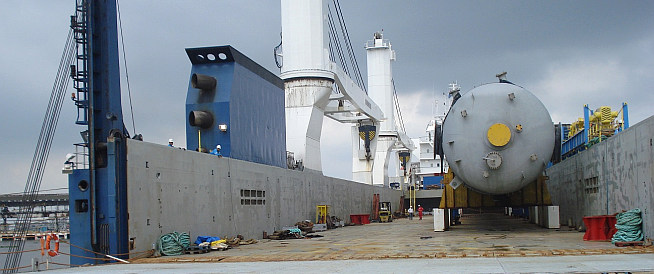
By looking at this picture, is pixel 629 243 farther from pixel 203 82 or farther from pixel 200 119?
pixel 203 82

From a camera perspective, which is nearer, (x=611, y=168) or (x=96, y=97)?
(x=96, y=97)

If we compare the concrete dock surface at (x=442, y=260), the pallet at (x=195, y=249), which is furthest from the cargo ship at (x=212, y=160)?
the concrete dock surface at (x=442, y=260)

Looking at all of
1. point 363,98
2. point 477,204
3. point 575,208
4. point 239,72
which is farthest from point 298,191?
point 363,98

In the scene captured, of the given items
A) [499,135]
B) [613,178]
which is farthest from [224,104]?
[613,178]

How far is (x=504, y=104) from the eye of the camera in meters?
17.2

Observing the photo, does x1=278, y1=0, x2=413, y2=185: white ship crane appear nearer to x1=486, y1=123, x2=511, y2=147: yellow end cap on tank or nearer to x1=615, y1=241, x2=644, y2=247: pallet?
x1=486, y1=123, x2=511, y2=147: yellow end cap on tank

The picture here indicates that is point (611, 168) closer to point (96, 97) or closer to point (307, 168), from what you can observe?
point (96, 97)

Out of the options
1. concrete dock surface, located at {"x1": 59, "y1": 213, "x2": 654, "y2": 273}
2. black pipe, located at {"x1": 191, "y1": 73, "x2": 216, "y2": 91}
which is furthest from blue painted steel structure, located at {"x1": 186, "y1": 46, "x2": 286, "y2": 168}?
concrete dock surface, located at {"x1": 59, "y1": 213, "x2": 654, "y2": 273}

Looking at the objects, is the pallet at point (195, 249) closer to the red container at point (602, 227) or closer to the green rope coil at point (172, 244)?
the green rope coil at point (172, 244)

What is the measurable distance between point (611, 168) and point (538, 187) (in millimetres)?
3359

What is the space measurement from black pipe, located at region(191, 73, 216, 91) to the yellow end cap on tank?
9838mm

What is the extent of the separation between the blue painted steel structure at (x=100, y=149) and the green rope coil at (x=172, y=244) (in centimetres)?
119

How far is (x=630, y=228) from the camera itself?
13.1 metres

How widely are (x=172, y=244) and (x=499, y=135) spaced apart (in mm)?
9271
